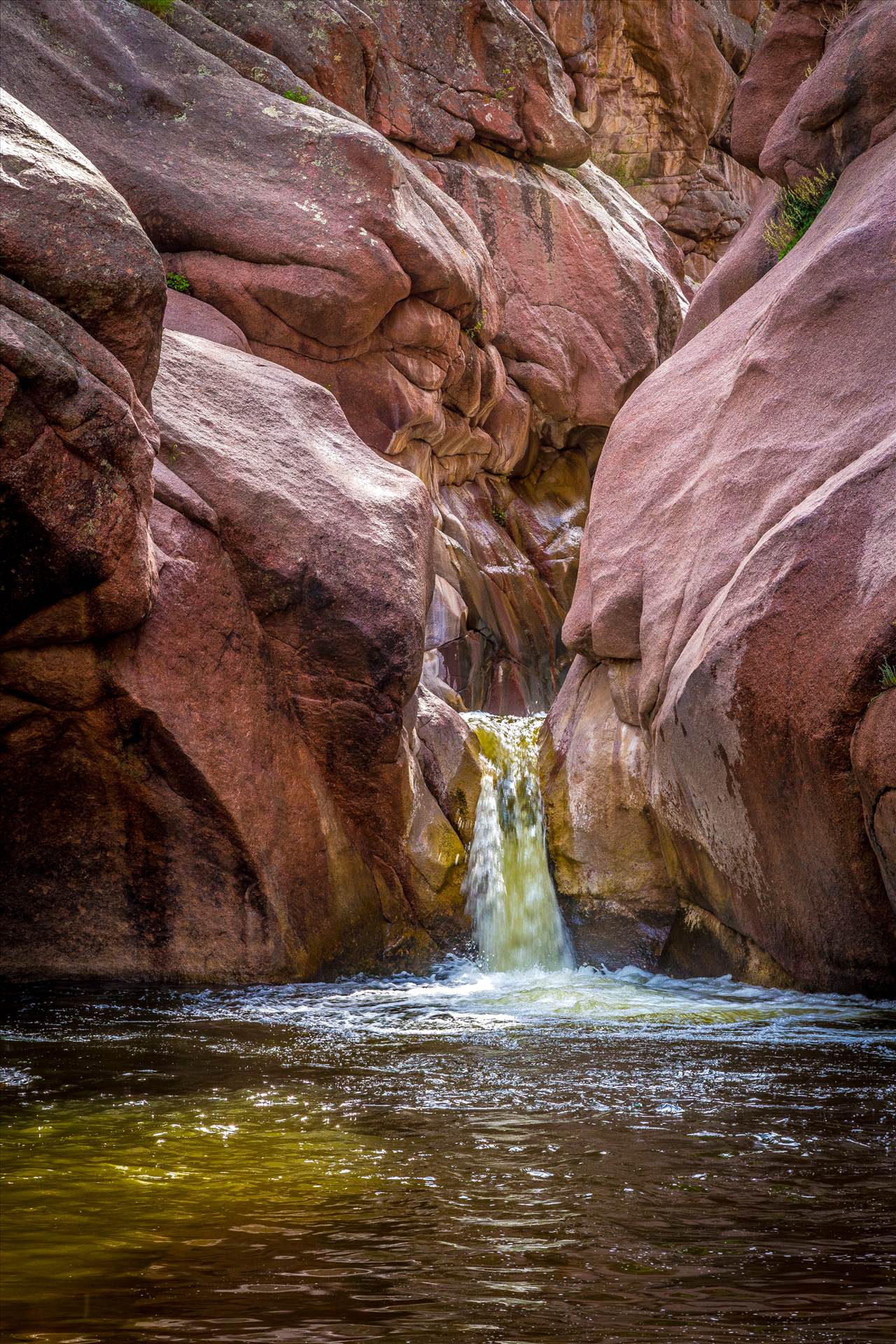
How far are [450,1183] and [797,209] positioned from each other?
11.1 meters

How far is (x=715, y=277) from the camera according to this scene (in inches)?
569

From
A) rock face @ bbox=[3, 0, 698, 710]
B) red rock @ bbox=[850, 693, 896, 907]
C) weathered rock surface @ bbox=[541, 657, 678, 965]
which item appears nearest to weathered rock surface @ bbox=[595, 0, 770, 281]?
rock face @ bbox=[3, 0, 698, 710]

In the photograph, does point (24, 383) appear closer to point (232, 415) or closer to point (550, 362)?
point (232, 415)

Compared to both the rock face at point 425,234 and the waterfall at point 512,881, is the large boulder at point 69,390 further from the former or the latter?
the rock face at point 425,234

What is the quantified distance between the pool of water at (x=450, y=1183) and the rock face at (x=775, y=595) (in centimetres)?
152

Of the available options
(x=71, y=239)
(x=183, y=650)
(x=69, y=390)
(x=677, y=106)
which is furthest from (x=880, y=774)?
(x=677, y=106)

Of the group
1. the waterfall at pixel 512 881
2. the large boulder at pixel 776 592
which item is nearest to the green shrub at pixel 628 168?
the large boulder at pixel 776 592

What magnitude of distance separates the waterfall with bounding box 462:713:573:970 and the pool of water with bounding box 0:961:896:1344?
3.94 meters

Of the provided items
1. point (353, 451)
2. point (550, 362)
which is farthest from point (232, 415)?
point (550, 362)

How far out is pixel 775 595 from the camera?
8297 mm

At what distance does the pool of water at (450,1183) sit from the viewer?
291cm

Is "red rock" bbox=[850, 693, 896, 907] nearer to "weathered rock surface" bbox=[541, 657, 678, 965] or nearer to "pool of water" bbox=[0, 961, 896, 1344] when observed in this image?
"pool of water" bbox=[0, 961, 896, 1344]

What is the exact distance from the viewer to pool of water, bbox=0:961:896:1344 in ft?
9.56

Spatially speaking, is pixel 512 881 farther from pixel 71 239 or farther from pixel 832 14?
pixel 832 14
